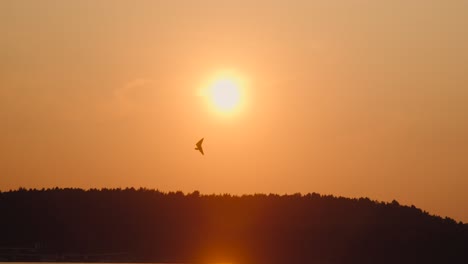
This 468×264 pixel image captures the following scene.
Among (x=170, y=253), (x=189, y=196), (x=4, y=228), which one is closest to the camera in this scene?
(x=4, y=228)

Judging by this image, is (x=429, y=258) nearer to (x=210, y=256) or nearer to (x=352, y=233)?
(x=352, y=233)

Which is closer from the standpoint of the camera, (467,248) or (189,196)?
(467,248)

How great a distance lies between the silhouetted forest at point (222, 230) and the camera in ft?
525

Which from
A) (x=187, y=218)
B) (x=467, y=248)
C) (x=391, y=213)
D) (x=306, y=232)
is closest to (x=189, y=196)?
(x=187, y=218)

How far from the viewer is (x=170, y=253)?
16438 cm

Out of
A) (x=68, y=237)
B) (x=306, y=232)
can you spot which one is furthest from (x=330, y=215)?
(x=68, y=237)

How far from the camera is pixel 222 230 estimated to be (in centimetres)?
17112

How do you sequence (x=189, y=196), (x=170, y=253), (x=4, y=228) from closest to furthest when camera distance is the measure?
(x=4, y=228)
(x=170, y=253)
(x=189, y=196)

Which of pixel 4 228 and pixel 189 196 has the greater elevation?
pixel 189 196

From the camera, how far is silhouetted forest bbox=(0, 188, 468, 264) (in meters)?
160

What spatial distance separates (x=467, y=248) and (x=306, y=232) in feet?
75.9

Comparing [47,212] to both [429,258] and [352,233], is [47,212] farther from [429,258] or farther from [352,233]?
[429,258]

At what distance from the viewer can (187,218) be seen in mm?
173125

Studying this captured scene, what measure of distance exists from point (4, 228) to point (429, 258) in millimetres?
59217
